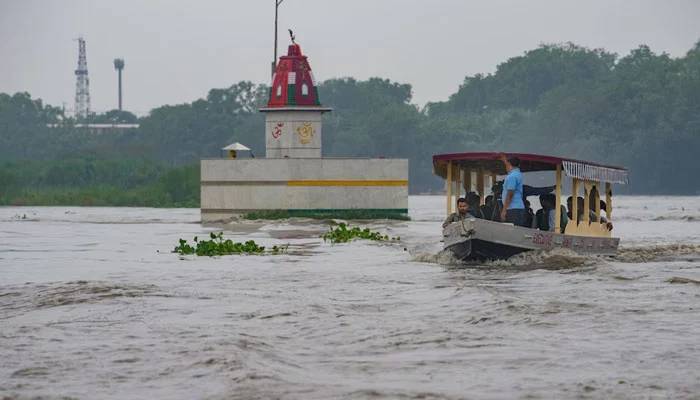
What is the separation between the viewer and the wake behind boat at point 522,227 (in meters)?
23.2

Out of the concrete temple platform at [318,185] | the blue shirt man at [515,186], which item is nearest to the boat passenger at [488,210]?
the blue shirt man at [515,186]

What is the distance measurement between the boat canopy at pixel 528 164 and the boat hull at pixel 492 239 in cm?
121

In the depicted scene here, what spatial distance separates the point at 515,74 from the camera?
6014 inches

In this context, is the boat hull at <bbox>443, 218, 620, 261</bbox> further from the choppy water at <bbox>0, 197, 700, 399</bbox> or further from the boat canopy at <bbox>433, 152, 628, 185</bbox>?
the boat canopy at <bbox>433, 152, 628, 185</bbox>

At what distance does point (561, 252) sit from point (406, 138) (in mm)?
104130

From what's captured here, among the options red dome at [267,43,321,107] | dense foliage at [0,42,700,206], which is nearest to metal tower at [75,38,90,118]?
dense foliage at [0,42,700,206]

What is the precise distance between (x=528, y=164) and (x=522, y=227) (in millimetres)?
2412

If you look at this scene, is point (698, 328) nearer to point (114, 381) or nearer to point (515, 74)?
point (114, 381)

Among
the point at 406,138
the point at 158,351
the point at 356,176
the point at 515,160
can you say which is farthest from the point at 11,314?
the point at 406,138

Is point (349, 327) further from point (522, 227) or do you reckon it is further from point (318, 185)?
point (318, 185)

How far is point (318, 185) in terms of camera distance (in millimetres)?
46844

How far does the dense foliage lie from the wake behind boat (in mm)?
58505

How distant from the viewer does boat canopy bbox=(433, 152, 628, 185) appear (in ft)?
79.4

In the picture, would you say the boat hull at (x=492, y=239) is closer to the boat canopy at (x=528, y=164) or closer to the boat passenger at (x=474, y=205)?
the boat passenger at (x=474, y=205)
